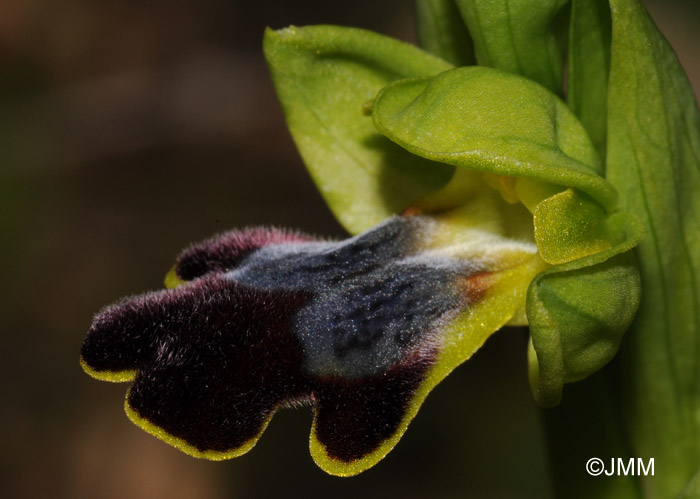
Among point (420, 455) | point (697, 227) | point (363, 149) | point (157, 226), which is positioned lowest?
point (420, 455)

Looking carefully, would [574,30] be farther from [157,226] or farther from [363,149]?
[157,226]

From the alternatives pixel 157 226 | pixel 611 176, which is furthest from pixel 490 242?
pixel 157 226

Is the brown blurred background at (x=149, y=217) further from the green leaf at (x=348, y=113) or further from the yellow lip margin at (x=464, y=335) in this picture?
the yellow lip margin at (x=464, y=335)

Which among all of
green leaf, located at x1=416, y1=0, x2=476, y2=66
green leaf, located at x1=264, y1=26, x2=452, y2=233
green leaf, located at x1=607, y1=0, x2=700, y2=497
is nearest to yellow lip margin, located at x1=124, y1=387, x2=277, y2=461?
green leaf, located at x1=264, y1=26, x2=452, y2=233

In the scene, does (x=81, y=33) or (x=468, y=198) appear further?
(x=81, y=33)

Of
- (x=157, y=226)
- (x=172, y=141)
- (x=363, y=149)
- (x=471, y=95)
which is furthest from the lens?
(x=172, y=141)

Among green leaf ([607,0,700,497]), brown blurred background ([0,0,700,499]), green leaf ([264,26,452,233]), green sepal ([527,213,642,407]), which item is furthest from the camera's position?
brown blurred background ([0,0,700,499])

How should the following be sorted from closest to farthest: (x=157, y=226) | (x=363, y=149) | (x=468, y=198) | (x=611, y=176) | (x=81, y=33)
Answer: (x=611, y=176) < (x=468, y=198) < (x=363, y=149) < (x=157, y=226) < (x=81, y=33)

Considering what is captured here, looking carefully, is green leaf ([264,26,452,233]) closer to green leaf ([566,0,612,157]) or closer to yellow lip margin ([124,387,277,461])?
green leaf ([566,0,612,157])
